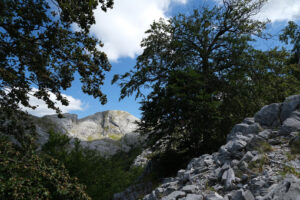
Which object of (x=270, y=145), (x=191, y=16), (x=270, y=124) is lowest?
(x=270, y=145)

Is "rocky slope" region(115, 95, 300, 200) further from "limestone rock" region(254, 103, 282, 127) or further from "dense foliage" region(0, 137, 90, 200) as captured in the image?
"dense foliage" region(0, 137, 90, 200)

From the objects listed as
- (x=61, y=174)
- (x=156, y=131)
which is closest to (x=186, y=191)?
(x=61, y=174)

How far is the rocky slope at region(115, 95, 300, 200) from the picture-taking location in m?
3.70

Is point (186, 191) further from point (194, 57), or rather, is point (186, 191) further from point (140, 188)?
point (194, 57)

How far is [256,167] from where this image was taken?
4.59 meters

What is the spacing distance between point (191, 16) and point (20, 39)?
446 inches

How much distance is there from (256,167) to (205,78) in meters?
7.19

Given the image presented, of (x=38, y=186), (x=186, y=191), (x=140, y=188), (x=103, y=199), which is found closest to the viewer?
A: (x=38, y=186)

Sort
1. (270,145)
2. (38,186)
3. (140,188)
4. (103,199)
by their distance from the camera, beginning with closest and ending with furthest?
1. (38,186)
2. (270,145)
3. (103,199)
4. (140,188)

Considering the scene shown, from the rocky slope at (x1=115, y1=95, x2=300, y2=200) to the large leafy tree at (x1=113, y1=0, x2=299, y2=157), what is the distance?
2748 mm

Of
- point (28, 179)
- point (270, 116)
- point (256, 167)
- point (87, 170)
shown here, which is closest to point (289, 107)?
point (270, 116)

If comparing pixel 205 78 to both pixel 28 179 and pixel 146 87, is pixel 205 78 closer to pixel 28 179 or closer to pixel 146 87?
pixel 146 87

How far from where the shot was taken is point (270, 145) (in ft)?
17.7

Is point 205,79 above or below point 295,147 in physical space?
above
